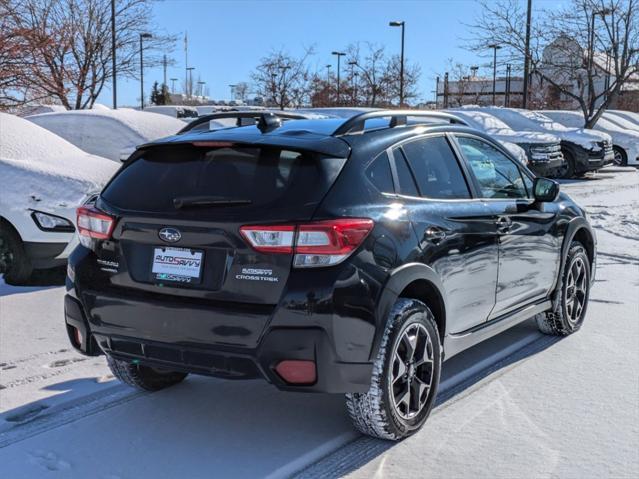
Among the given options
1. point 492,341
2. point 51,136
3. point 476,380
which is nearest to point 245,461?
point 476,380

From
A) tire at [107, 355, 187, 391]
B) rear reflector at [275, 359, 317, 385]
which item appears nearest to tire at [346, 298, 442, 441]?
rear reflector at [275, 359, 317, 385]

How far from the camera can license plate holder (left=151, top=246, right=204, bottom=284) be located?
329cm

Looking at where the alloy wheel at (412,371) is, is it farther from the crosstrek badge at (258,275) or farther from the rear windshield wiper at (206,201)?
the rear windshield wiper at (206,201)

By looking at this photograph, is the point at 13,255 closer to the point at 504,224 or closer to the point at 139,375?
the point at 139,375

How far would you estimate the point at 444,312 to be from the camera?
12.7ft

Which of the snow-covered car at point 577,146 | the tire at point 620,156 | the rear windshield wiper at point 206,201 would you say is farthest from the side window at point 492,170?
the tire at point 620,156

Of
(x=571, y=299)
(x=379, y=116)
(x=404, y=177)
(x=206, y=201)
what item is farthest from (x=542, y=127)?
(x=206, y=201)

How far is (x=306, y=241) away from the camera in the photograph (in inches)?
124

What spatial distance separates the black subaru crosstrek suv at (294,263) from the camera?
3.16m

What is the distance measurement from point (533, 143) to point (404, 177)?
1497cm

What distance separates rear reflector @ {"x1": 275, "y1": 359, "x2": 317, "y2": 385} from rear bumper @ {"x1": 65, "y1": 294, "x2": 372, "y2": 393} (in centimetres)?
2

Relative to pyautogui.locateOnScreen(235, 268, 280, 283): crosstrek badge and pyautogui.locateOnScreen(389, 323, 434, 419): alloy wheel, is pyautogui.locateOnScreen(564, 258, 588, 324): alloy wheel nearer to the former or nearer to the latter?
pyautogui.locateOnScreen(389, 323, 434, 419): alloy wheel

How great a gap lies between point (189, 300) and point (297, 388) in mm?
633

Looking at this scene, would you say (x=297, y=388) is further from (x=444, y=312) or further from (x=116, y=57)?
(x=116, y=57)
